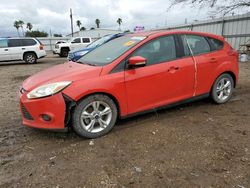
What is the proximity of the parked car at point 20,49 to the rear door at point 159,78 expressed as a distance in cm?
1312

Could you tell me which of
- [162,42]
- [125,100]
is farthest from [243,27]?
[125,100]

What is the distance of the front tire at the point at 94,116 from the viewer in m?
3.38

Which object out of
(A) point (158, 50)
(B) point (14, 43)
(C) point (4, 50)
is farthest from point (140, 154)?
(B) point (14, 43)

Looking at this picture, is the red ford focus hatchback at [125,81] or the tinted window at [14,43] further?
the tinted window at [14,43]

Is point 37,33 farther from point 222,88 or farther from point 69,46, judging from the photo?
point 222,88

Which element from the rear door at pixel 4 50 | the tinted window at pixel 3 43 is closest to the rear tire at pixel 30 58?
the rear door at pixel 4 50

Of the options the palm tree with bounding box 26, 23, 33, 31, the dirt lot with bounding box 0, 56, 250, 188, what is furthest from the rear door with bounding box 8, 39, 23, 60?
the palm tree with bounding box 26, 23, 33, 31

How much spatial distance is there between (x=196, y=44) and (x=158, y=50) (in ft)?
3.08

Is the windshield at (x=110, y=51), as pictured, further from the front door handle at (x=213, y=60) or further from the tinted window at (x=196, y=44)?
the front door handle at (x=213, y=60)

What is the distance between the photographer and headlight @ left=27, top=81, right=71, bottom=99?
3283mm

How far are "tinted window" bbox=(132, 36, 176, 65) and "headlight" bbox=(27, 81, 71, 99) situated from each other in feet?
4.09

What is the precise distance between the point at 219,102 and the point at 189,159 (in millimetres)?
2413

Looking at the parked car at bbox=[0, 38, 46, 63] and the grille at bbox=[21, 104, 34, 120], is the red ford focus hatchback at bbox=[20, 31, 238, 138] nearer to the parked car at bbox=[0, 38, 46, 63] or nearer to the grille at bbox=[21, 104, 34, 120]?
the grille at bbox=[21, 104, 34, 120]

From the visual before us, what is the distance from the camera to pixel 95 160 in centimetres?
299
